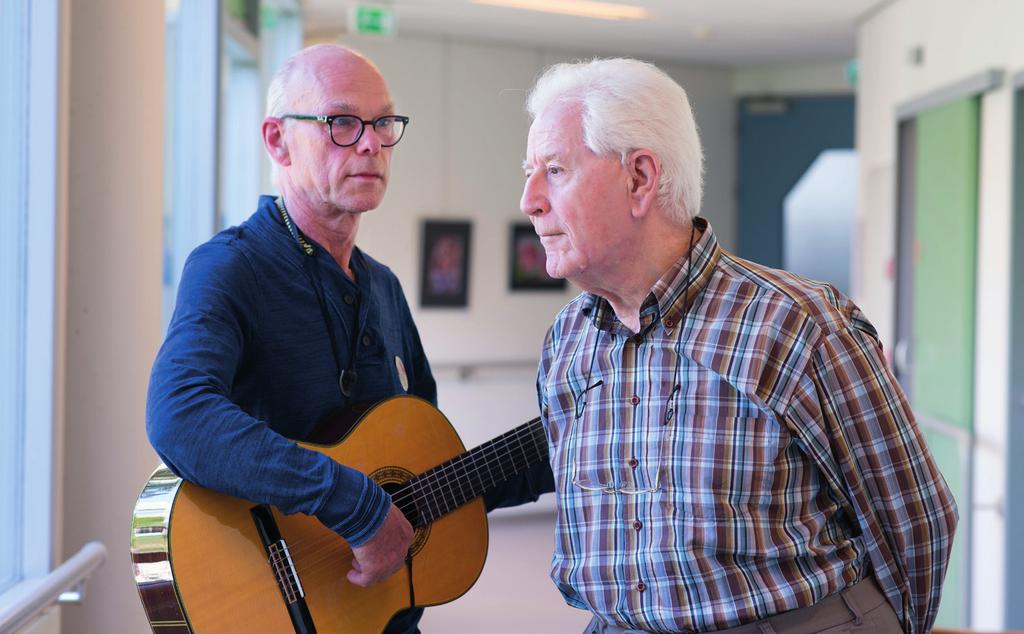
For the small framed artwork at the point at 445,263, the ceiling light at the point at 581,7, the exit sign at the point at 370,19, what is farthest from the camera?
the small framed artwork at the point at 445,263

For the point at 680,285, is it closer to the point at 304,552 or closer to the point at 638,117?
the point at 638,117

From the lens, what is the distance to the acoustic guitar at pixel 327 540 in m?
1.57

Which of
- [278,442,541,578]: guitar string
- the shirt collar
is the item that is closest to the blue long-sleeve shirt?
[278,442,541,578]: guitar string

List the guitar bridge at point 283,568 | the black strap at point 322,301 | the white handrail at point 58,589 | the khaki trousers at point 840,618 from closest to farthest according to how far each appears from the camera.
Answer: the khaki trousers at point 840,618, the guitar bridge at point 283,568, the black strap at point 322,301, the white handrail at point 58,589

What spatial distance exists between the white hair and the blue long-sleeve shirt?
0.51 m

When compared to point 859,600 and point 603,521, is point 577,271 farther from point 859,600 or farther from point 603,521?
point 859,600

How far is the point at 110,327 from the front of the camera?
2605mm

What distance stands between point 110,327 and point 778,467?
1.76 meters

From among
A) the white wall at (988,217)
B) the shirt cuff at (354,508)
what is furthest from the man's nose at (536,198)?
the white wall at (988,217)

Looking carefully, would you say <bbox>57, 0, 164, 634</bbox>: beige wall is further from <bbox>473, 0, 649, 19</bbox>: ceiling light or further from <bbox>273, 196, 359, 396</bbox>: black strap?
<bbox>473, 0, 649, 19</bbox>: ceiling light

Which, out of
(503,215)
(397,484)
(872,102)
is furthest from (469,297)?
(397,484)

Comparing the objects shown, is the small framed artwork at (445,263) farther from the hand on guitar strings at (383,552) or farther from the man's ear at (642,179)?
the man's ear at (642,179)

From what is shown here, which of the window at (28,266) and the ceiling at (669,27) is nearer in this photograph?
the window at (28,266)

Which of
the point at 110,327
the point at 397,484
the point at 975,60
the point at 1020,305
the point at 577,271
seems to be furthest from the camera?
the point at 975,60
